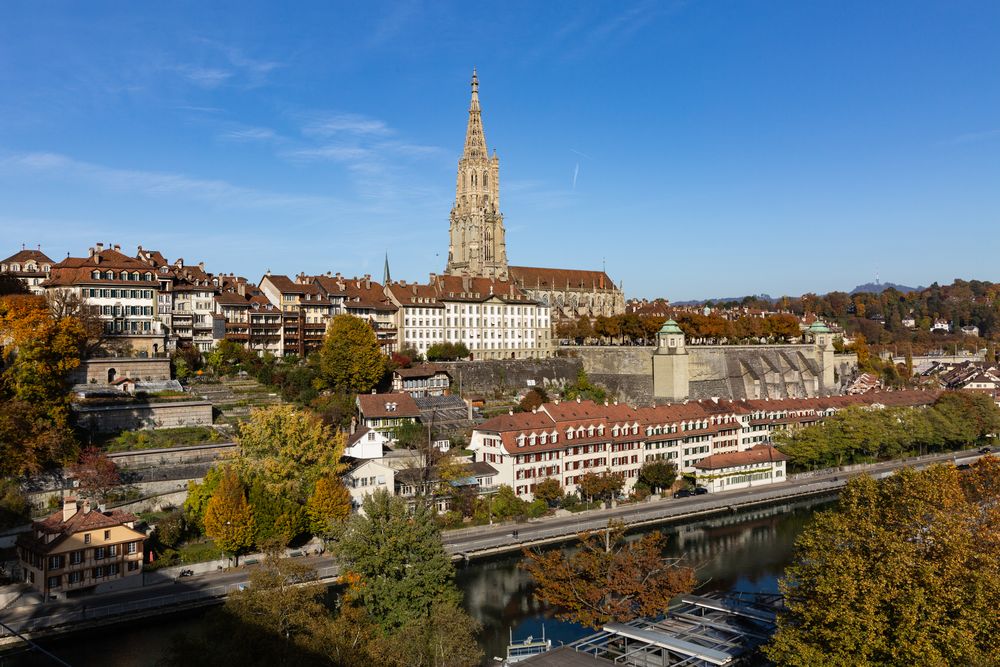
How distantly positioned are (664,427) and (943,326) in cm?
14393

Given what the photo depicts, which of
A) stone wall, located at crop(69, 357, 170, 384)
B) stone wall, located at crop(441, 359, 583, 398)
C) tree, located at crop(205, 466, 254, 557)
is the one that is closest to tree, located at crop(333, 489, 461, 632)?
tree, located at crop(205, 466, 254, 557)

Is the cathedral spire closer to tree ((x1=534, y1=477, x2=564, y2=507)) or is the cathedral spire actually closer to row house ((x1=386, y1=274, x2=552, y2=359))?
row house ((x1=386, y1=274, x2=552, y2=359))

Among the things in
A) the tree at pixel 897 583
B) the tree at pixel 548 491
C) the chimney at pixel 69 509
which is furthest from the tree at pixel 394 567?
the tree at pixel 548 491

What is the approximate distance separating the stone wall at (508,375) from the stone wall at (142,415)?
78.5 feet

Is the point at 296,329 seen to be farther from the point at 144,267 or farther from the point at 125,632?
the point at 125,632

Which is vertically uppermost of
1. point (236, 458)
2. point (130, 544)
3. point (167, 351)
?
point (167, 351)

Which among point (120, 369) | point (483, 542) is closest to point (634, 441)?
point (483, 542)

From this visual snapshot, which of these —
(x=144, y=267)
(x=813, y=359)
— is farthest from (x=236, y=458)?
(x=813, y=359)

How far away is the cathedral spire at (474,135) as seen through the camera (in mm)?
101625

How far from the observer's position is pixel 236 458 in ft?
128

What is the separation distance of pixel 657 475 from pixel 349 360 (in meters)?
22.2

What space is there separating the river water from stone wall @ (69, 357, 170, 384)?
2532 centimetres

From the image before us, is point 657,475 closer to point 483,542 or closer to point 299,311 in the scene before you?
point 483,542

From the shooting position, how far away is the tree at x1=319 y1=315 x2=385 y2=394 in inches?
2259
